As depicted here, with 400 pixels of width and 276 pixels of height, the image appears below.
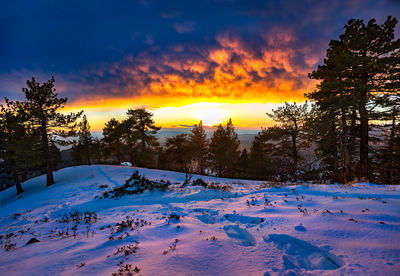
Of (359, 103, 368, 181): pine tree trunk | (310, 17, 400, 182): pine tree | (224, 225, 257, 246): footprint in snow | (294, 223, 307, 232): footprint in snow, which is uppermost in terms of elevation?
(310, 17, 400, 182): pine tree

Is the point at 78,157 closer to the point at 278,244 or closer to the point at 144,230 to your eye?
the point at 144,230

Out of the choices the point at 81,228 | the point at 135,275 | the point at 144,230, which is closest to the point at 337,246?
the point at 135,275

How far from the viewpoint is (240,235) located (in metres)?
3.92

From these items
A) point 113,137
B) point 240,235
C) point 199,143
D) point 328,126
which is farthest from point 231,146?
point 240,235

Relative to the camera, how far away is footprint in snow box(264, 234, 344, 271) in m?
2.58

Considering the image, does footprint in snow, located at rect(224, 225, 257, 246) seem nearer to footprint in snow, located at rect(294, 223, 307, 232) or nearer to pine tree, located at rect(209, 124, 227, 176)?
footprint in snow, located at rect(294, 223, 307, 232)

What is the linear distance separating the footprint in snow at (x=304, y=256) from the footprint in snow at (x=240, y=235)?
0.48 metres

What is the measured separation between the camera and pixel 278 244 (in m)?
3.32

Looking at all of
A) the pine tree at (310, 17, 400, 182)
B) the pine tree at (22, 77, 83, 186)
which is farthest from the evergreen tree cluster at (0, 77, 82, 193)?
the pine tree at (310, 17, 400, 182)

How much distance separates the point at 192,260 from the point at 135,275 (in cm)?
96

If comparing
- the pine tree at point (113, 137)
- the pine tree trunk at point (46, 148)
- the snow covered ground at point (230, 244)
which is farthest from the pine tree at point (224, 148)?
the snow covered ground at point (230, 244)

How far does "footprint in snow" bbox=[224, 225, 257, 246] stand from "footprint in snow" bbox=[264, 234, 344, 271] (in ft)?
1.59

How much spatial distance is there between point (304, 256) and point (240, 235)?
140 centimetres

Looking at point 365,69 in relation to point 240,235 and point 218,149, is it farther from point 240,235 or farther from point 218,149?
point 218,149
